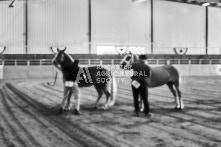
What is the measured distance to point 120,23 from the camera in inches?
1184

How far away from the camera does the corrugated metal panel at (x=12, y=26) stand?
2709 centimetres

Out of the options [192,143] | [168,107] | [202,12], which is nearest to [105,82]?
[168,107]

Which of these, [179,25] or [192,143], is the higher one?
[179,25]

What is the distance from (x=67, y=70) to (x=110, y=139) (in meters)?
2.99

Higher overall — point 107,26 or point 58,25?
point 107,26

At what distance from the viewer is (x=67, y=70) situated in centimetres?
808

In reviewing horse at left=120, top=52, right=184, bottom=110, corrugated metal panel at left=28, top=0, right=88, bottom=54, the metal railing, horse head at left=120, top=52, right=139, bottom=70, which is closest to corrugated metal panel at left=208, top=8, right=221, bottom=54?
the metal railing

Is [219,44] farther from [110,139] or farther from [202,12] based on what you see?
[110,139]

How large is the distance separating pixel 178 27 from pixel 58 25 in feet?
40.4

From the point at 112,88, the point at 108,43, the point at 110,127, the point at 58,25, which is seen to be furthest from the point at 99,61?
the point at 110,127

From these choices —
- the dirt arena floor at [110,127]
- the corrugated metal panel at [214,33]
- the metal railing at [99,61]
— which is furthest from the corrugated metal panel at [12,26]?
the corrugated metal panel at [214,33]

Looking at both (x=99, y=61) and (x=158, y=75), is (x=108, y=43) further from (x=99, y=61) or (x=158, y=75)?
(x=158, y=75)

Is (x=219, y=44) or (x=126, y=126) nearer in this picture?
(x=126, y=126)

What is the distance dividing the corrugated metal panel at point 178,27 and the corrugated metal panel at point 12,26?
1303 centimetres
